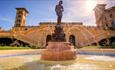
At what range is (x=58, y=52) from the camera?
1045cm

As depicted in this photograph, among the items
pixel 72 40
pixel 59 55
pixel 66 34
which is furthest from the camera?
pixel 72 40

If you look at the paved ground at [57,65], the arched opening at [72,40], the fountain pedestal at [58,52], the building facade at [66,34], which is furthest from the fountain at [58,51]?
the arched opening at [72,40]

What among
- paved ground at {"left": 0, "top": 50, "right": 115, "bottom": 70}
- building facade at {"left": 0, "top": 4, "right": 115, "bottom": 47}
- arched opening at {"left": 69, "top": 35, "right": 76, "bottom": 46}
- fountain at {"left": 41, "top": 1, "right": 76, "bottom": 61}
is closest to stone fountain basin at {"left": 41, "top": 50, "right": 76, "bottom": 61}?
fountain at {"left": 41, "top": 1, "right": 76, "bottom": 61}

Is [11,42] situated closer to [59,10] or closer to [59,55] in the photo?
[59,10]

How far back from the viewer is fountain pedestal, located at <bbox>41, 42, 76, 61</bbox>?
34.3ft

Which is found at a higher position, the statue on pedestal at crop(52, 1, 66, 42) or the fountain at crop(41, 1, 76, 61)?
the statue on pedestal at crop(52, 1, 66, 42)

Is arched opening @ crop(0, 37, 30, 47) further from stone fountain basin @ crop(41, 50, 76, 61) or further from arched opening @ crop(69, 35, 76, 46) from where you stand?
stone fountain basin @ crop(41, 50, 76, 61)

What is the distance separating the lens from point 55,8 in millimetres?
12453

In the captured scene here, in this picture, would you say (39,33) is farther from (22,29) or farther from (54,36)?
(54,36)

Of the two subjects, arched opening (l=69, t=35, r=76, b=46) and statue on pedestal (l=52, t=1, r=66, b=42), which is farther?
→ arched opening (l=69, t=35, r=76, b=46)

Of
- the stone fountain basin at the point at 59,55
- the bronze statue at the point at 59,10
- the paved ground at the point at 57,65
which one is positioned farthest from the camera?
the bronze statue at the point at 59,10

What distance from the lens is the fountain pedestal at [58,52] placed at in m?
10.4

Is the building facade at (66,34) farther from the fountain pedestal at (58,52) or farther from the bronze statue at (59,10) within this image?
the fountain pedestal at (58,52)

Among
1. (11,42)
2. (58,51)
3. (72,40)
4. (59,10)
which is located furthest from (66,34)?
(58,51)
